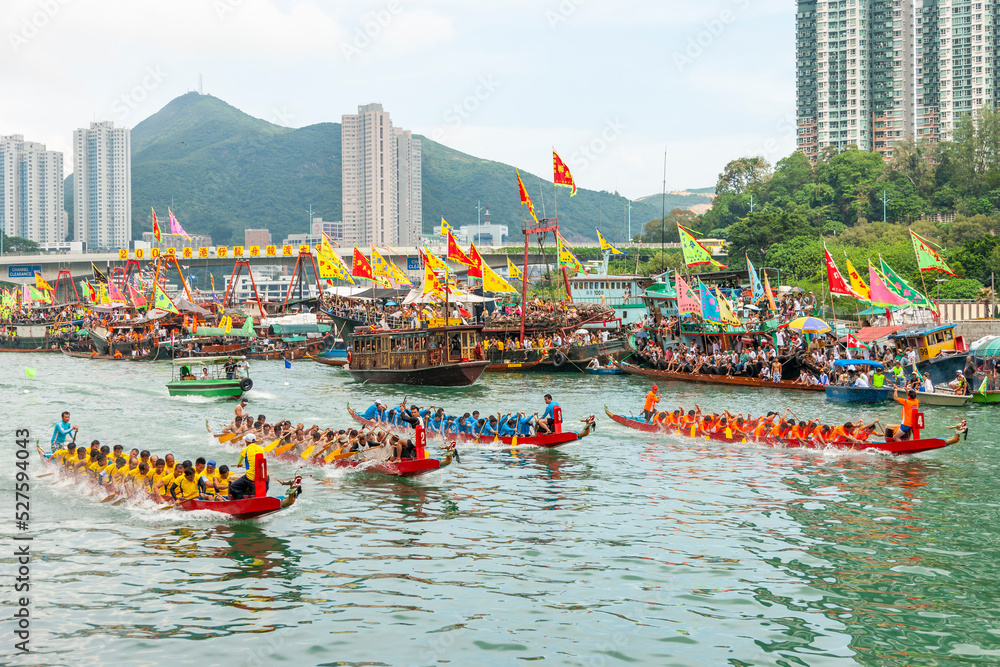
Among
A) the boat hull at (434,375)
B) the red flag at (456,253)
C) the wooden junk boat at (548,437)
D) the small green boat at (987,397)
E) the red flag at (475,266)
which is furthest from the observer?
the red flag at (475,266)

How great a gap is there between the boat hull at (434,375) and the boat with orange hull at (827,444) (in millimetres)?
16613

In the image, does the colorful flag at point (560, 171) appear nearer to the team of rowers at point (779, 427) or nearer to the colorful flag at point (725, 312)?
the colorful flag at point (725, 312)

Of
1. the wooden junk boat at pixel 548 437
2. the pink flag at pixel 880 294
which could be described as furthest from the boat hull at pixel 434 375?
the pink flag at pixel 880 294

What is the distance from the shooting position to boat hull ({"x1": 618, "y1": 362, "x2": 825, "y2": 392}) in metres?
47.0

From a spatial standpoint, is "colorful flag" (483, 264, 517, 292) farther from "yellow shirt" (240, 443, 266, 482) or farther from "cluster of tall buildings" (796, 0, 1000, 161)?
"cluster of tall buildings" (796, 0, 1000, 161)

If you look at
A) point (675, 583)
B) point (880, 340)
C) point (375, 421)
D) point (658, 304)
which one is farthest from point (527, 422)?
point (658, 304)

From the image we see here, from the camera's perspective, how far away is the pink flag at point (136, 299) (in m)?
86.5

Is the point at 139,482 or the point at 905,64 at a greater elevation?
the point at 905,64

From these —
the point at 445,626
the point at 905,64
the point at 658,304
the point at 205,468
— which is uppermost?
the point at 905,64

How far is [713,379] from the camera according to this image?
51.4m

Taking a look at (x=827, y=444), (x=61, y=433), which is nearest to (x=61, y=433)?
(x=61, y=433)

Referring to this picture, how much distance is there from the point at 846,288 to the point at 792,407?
978 cm

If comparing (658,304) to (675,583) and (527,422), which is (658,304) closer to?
(527,422)

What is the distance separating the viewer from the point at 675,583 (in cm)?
1594
